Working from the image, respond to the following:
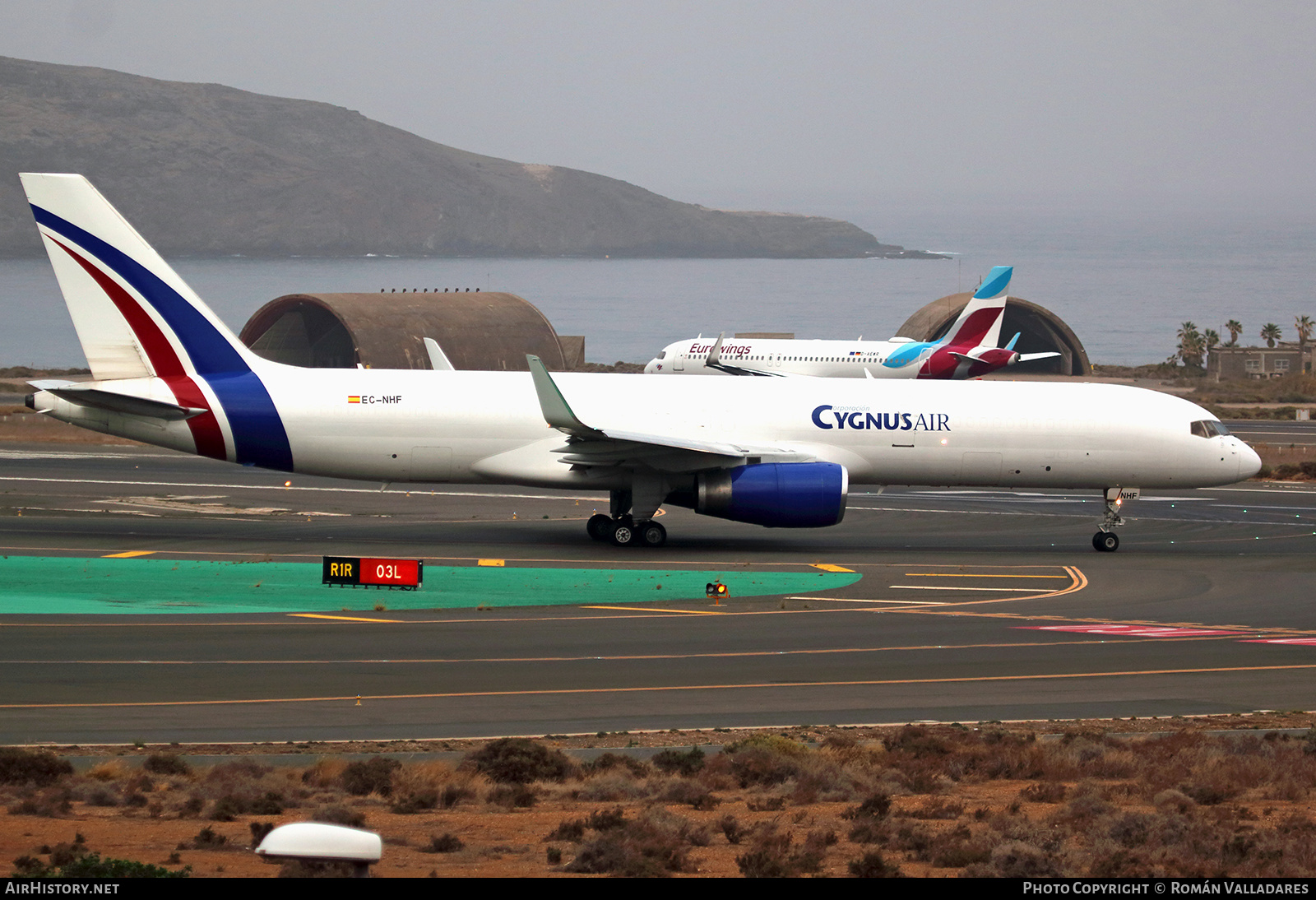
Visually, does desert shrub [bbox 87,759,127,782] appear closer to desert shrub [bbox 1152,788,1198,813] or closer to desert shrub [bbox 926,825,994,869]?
desert shrub [bbox 926,825,994,869]

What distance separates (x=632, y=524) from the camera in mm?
33281

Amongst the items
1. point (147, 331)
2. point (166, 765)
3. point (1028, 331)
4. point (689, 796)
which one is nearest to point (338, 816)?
point (166, 765)

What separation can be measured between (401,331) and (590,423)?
46010 mm

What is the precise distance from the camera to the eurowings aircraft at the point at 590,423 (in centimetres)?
3169

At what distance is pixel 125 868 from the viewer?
9.43 m

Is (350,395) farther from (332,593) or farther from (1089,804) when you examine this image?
(1089,804)

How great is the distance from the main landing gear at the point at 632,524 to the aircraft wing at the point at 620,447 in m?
0.94

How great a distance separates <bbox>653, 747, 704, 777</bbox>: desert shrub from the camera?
15109 mm

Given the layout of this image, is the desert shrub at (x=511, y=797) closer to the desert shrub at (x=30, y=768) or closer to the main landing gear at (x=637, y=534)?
the desert shrub at (x=30, y=768)

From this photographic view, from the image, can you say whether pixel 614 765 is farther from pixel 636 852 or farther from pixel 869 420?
pixel 869 420

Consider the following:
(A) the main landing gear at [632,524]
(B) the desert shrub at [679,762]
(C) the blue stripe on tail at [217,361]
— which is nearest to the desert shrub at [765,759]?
(B) the desert shrub at [679,762]

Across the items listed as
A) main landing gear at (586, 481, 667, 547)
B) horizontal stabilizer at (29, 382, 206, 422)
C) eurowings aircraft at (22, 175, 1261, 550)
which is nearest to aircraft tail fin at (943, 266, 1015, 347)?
eurowings aircraft at (22, 175, 1261, 550)
